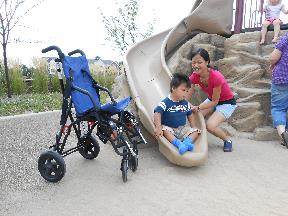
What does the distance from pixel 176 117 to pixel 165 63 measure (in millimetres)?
1565

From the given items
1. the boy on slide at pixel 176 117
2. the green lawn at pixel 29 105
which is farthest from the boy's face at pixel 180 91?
the green lawn at pixel 29 105

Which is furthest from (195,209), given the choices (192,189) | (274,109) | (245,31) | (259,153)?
(245,31)

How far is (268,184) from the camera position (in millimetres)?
3291

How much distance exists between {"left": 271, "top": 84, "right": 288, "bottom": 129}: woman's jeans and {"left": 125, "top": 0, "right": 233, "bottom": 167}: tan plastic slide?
1.05 metres

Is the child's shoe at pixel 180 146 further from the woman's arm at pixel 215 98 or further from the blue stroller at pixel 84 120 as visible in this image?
the woman's arm at pixel 215 98

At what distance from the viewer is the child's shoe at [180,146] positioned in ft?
11.8

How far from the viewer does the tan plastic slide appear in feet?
12.3

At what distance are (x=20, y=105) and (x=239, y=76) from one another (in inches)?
198

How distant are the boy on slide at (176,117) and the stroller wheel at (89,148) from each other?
0.72 meters

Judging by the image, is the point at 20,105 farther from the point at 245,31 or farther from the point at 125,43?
the point at 125,43

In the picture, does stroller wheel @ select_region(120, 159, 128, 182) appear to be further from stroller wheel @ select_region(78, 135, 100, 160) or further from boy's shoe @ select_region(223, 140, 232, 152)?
boy's shoe @ select_region(223, 140, 232, 152)

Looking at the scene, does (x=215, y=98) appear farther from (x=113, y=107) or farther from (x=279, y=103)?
(x=113, y=107)

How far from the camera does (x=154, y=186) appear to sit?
128 inches

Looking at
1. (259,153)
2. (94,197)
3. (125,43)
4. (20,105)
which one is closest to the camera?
(94,197)
